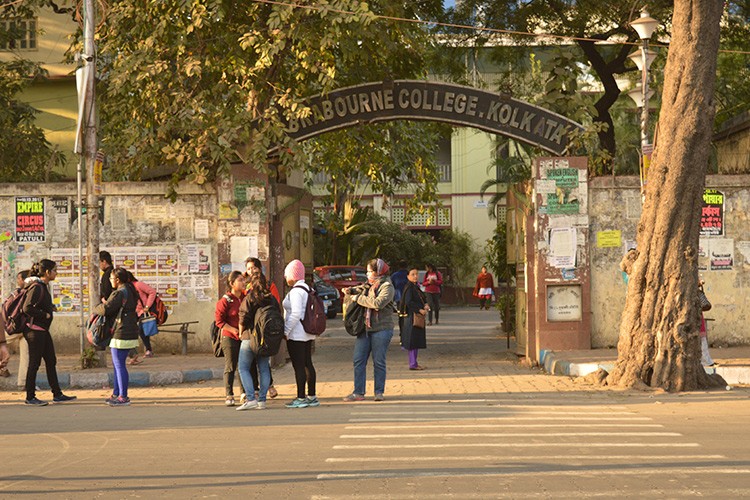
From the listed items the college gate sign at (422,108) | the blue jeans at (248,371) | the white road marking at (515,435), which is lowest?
the white road marking at (515,435)

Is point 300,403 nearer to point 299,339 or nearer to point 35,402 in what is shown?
point 299,339

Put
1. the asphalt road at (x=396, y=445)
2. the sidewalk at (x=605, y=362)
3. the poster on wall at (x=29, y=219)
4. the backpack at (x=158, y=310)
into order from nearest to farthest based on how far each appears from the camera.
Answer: the asphalt road at (x=396, y=445), the sidewalk at (x=605, y=362), the backpack at (x=158, y=310), the poster on wall at (x=29, y=219)

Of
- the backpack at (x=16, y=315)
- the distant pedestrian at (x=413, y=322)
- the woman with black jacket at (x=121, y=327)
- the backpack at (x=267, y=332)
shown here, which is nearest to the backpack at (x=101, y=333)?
the woman with black jacket at (x=121, y=327)

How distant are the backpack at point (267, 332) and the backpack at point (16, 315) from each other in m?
3.23

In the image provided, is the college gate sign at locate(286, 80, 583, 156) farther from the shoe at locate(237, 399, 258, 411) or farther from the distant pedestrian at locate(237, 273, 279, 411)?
the shoe at locate(237, 399, 258, 411)

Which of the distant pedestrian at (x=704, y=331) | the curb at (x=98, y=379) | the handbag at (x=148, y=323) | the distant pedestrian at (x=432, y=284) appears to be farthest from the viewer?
the distant pedestrian at (x=432, y=284)

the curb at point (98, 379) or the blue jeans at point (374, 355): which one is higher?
the blue jeans at point (374, 355)

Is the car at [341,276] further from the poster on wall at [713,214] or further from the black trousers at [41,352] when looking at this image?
the black trousers at [41,352]

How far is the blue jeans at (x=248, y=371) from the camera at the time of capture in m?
14.3

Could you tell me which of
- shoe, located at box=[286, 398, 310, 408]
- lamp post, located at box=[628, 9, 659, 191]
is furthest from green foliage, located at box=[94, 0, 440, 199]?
shoe, located at box=[286, 398, 310, 408]

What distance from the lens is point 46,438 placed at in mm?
11695

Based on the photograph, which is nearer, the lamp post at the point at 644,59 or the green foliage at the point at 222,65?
the green foliage at the point at 222,65

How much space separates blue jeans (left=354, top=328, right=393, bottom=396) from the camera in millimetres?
15039

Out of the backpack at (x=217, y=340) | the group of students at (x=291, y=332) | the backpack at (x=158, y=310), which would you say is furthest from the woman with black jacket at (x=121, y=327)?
the backpack at (x=158, y=310)
